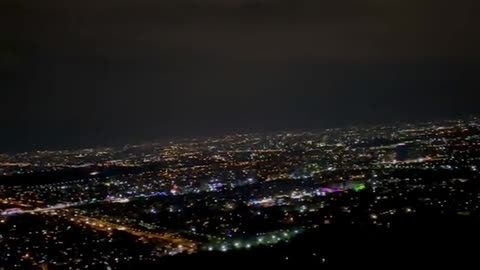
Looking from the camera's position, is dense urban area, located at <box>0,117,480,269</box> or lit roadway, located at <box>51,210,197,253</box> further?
lit roadway, located at <box>51,210,197,253</box>

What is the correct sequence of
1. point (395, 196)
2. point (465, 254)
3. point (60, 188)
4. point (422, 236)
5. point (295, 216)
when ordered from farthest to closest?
1. point (60, 188)
2. point (395, 196)
3. point (295, 216)
4. point (422, 236)
5. point (465, 254)

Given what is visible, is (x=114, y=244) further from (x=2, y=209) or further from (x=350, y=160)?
(x=350, y=160)

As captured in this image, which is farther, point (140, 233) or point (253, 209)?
point (253, 209)

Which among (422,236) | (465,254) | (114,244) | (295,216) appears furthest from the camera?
(295,216)

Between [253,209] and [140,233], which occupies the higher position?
[253,209]

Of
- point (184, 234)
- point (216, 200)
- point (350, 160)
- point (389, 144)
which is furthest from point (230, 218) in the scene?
point (389, 144)

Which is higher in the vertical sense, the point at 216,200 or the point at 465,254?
the point at 465,254

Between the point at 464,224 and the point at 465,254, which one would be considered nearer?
the point at 465,254

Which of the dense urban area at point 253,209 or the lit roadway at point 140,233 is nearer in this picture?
the dense urban area at point 253,209
